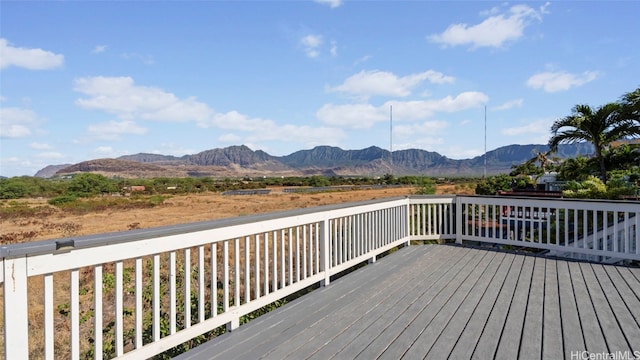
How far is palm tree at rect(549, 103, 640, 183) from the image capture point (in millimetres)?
7016

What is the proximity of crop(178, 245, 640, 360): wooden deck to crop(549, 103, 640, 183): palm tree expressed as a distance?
431 centimetres

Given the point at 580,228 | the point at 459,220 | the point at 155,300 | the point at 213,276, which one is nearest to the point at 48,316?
the point at 155,300

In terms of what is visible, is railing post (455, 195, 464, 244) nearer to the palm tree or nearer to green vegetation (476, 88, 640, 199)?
green vegetation (476, 88, 640, 199)

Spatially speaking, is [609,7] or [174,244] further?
[609,7]

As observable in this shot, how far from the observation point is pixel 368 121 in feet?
Answer: 171

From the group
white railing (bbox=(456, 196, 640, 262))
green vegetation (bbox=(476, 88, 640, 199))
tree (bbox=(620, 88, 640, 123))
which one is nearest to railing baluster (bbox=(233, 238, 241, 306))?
white railing (bbox=(456, 196, 640, 262))

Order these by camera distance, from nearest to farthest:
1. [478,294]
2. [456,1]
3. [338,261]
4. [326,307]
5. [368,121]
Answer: [326,307]
[478,294]
[338,261]
[456,1]
[368,121]

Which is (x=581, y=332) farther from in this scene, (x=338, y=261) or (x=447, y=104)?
(x=447, y=104)

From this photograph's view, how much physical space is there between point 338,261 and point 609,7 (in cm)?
778

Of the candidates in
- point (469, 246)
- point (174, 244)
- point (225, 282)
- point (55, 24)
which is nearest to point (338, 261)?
point (225, 282)

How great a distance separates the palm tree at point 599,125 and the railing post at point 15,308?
8.86 metres

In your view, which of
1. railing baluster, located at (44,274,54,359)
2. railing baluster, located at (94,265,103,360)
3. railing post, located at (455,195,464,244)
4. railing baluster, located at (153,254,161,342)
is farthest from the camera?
railing post, located at (455,195,464,244)

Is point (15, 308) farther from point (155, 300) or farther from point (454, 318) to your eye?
point (454, 318)

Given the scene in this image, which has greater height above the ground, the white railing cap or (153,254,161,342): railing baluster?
the white railing cap
